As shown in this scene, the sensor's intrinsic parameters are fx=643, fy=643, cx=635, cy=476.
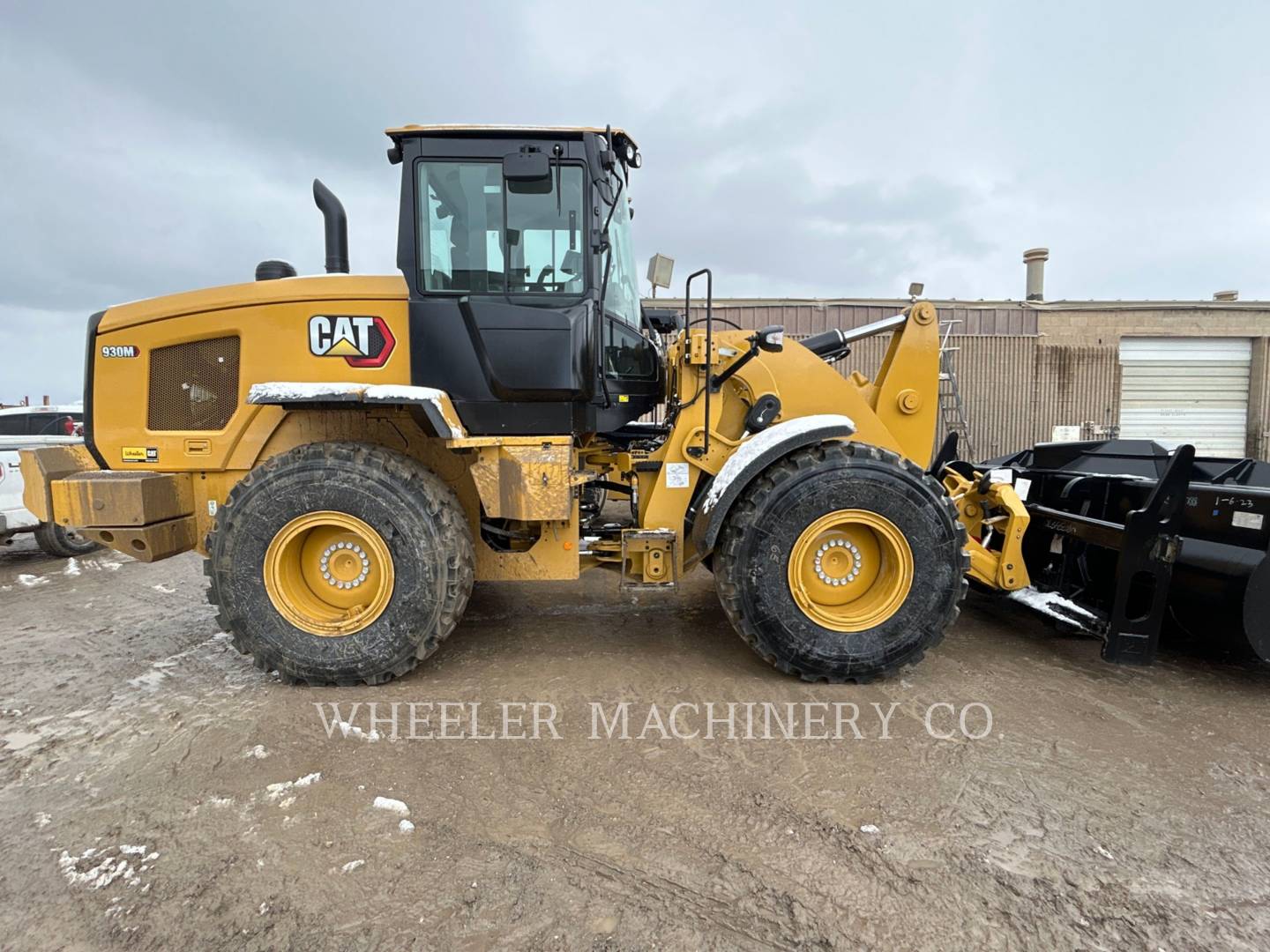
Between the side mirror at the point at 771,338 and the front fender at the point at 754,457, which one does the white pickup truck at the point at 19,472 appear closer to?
the front fender at the point at 754,457

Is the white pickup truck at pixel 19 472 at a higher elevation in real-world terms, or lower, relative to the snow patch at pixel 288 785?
higher

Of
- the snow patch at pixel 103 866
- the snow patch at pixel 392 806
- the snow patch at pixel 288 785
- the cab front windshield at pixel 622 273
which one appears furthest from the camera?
the cab front windshield at pixel 622 273

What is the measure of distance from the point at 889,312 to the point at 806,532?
10.8 m

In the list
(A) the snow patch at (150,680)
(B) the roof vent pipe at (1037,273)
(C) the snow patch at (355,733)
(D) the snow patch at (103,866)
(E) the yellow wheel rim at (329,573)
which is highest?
(B) the roof vent pipe at (1037,273)

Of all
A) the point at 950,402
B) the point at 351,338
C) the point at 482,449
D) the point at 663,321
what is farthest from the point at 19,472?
the point at 950,402

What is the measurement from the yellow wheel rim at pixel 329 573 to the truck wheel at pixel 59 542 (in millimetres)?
4784

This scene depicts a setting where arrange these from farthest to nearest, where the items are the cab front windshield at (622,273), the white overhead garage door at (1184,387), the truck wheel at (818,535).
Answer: the white overhead garage door at (1184,387)
the cab front windshield at (622,273)
the truck wheel at (818,535)

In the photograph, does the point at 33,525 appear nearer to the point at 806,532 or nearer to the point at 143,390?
the point at 143,390

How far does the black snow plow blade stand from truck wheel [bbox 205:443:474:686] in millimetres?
3325

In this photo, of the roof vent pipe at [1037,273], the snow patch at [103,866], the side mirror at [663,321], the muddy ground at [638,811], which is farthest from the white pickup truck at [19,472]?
the roof vent pipe at [1037,273]

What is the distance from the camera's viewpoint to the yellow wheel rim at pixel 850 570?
10.9 feet

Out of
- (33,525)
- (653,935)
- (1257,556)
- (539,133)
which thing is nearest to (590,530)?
(539,133)

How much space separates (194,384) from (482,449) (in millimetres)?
1715

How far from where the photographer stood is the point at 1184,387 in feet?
42.6
